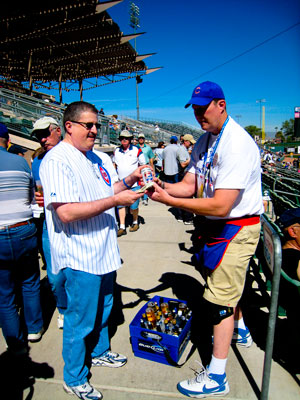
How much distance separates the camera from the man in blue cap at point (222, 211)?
1860mm

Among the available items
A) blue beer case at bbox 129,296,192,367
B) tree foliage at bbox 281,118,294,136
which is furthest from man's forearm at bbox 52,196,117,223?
tree foliage at bbox 281,118,294,136

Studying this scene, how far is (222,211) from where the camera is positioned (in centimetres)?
188

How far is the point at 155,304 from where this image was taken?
2.72 meters

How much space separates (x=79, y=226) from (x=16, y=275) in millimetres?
1192

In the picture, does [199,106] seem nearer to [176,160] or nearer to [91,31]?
[176,160]

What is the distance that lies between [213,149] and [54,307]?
2.71 m

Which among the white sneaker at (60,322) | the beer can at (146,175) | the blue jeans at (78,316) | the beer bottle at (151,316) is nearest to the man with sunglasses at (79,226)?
the blue jeans at (78,316)

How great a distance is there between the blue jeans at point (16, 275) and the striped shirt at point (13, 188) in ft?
0.36

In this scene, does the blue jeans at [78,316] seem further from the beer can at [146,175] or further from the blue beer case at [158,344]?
the beer can at [146,175]

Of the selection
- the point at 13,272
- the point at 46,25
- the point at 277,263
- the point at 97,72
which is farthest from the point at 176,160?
the point at 97,72

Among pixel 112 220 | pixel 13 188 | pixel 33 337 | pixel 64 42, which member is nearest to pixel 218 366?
pixel 112 220

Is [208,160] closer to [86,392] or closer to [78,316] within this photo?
[78,316]

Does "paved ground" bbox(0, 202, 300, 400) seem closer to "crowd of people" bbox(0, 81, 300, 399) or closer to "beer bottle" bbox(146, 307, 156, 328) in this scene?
"crowd of people" bbox(0, 81, 300, 399)

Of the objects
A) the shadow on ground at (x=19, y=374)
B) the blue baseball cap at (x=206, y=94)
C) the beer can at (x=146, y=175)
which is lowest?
the shadow on ground at (x=19, y=374)
